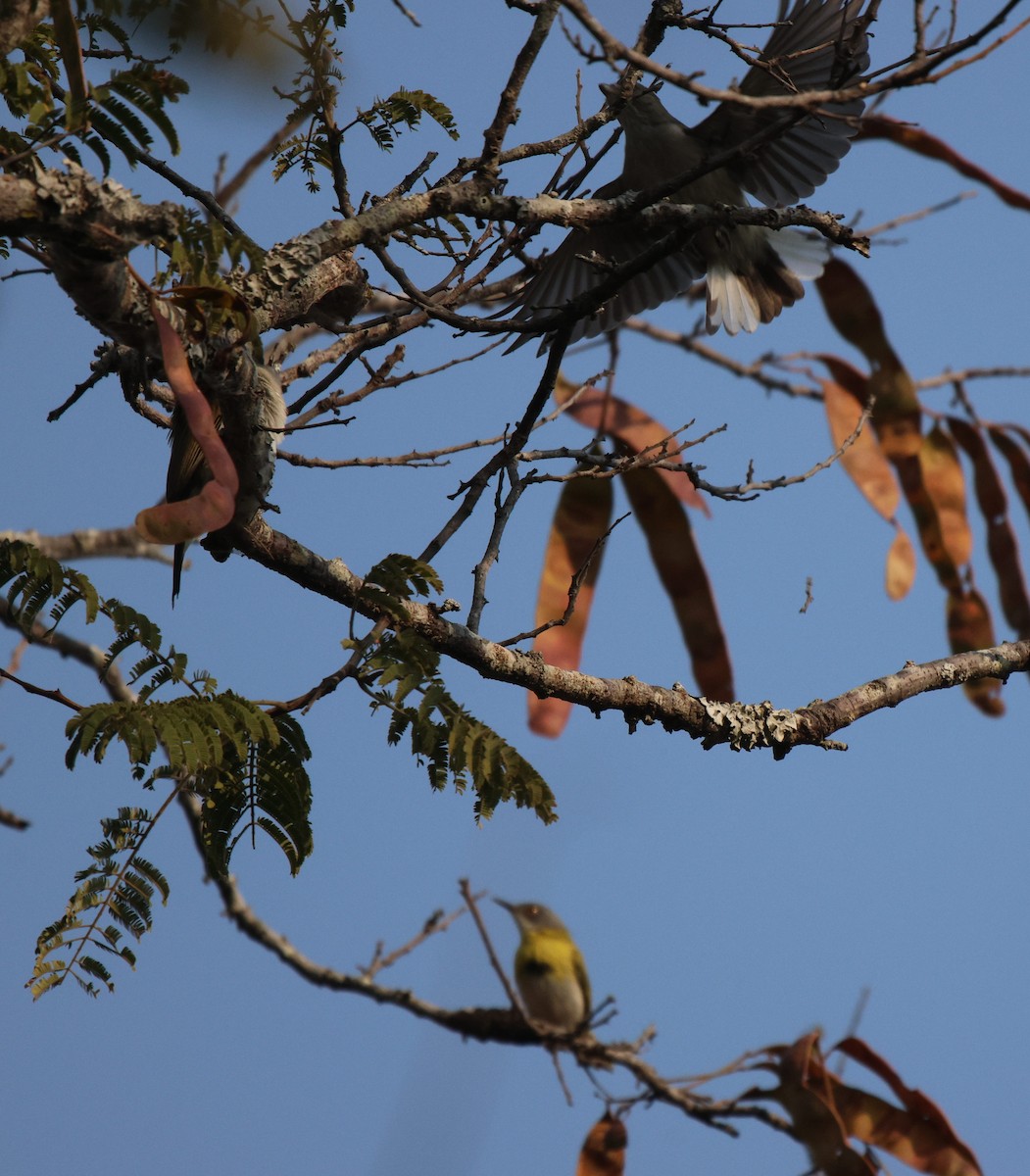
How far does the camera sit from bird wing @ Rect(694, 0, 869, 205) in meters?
4.12

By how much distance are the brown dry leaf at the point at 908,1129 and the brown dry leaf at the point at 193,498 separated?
397cm

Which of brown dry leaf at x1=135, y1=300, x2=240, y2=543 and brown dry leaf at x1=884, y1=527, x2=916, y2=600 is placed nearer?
brown dry leaf at x1=135, y1=300, x2=240, y2=543

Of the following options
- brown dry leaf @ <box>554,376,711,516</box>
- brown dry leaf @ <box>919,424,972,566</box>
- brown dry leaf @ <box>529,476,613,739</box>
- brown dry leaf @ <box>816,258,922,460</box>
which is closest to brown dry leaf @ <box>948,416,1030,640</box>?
brown dry leaf @ <box>919,424,972,566</box>

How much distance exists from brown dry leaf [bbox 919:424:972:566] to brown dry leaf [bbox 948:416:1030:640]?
0.10 m

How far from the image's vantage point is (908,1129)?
15.4 ft

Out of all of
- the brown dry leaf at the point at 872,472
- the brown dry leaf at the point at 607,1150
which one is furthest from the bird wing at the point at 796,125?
the brown dry leaf at the point at 607,1150

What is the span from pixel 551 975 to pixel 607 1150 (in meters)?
1.27

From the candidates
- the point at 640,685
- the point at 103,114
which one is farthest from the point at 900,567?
the point at 103,114

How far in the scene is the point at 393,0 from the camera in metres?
3.23

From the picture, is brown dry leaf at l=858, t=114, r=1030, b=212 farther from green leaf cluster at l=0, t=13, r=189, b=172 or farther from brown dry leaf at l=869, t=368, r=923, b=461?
green leaf cluster at l=0, t=13, r=189, b=172

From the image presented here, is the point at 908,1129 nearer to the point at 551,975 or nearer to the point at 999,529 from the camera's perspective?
the point at 551,975

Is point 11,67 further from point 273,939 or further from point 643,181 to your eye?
point 273,939

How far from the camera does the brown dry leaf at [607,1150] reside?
5.11 metres

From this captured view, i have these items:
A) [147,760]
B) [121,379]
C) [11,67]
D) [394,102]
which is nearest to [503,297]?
[394,102]
